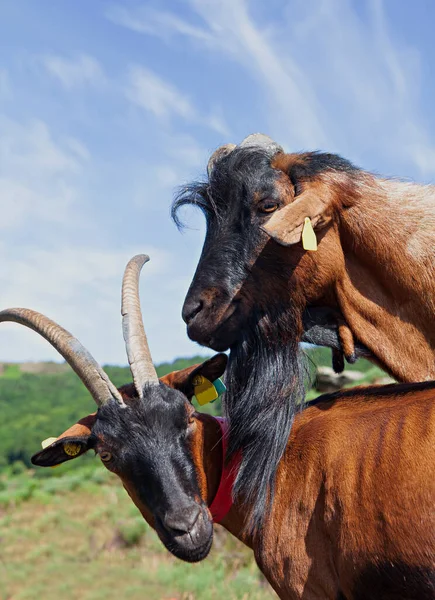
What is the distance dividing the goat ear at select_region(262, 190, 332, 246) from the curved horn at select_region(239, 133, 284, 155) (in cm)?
63

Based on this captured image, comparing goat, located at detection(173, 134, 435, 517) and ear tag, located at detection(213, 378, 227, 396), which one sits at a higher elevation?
goat, located at detection(173, 134, 435, 517)

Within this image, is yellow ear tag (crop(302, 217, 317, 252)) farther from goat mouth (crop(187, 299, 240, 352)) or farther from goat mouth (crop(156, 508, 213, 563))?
goat mouth (crop(156, 508, 213, 563))

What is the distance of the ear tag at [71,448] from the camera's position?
16.1ft

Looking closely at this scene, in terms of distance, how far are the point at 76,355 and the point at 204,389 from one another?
3.08 feet

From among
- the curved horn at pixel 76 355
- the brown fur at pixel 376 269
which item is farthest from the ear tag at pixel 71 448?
the brown fur at pixel 376 269

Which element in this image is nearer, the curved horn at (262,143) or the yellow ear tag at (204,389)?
the yellow ear tag at (204,389)

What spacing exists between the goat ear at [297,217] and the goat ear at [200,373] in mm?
1000

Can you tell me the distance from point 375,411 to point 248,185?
1.91 m

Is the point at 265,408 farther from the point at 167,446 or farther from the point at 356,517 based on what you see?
the point at 356,517

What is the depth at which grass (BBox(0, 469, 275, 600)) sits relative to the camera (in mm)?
10367

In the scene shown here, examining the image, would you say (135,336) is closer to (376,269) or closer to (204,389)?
(204,389)

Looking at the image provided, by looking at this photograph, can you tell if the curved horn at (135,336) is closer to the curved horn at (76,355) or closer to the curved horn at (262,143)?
the curved horn at (76,355)

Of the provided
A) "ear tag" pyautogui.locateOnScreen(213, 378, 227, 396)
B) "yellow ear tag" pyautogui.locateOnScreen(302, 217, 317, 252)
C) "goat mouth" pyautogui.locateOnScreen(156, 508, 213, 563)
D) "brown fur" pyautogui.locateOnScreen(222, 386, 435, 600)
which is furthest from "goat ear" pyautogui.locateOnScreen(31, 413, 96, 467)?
"yellow ear tag" pyautogui.locateOnScreen(302, 217, 317, 252)

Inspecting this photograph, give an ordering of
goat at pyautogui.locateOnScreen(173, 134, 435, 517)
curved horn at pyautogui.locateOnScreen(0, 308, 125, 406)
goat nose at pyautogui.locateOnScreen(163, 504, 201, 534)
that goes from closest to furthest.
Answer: goat nose at pyautogui.locateOnScreen(163, 504, 201, 534)
curved horn at pyautogui.locateOnScreen(0, 308, 125, 406)
goat at pyautogui.locateOnScreen(173, 134, 435, 517)
